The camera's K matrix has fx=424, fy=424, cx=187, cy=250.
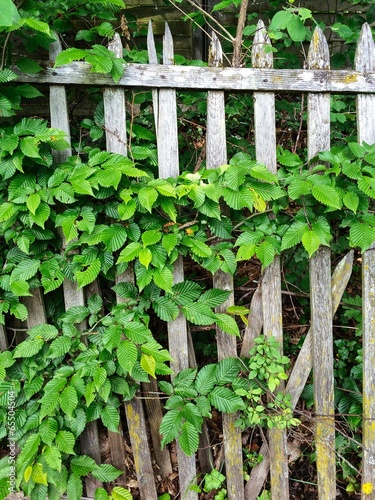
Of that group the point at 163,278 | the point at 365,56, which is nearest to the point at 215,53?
the point at 365,56

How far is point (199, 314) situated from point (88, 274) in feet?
1.72

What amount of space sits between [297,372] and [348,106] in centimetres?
172

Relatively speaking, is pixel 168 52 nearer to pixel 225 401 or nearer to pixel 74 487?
pixel 225 401

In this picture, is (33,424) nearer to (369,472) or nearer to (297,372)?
(297,372)

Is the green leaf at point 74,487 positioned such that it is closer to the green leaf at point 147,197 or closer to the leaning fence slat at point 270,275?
the leaning fence slat at point 270,275

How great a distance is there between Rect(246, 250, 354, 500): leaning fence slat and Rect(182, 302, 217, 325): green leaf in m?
0.53

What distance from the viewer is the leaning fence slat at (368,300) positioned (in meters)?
1.93

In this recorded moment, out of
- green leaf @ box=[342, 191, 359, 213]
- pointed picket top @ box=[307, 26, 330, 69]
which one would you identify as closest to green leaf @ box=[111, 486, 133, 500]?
green leaf @ box=[342, 191, 359, 213]

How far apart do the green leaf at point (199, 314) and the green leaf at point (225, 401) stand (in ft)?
1.12

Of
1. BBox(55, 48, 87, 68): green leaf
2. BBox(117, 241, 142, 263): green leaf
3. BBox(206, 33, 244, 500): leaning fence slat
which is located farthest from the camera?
BBox(206, 33, 244, 500): leaning fence slat

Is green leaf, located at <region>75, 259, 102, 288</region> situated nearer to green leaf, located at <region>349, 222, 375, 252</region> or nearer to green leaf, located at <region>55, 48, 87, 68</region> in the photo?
green leaf, located at <region>55, 48, 87, 68</region>

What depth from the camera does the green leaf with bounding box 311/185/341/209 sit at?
5.74ft

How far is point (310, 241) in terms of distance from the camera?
5.91 ft

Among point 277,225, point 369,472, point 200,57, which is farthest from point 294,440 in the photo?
point 200,57
